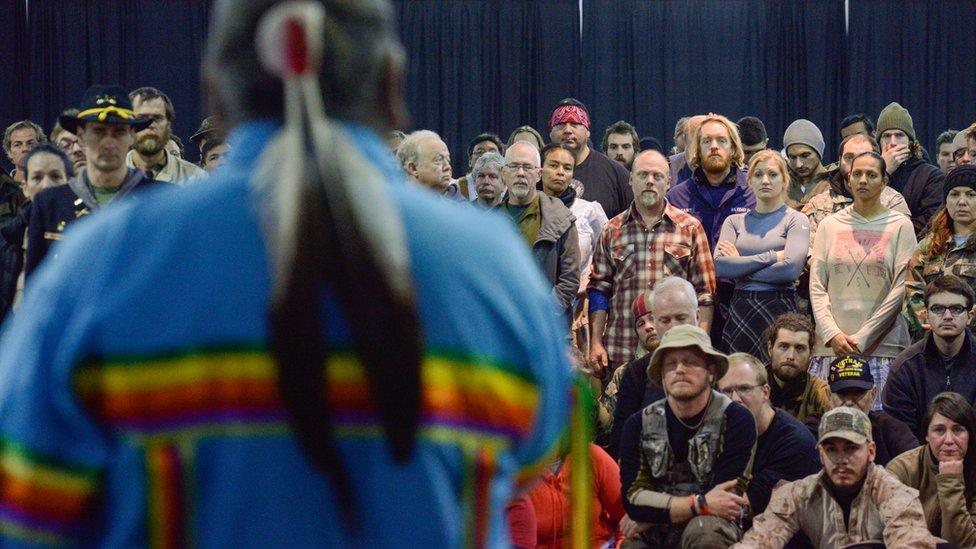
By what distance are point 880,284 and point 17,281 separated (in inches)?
141

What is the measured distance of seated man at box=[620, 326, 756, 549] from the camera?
17.4 ft

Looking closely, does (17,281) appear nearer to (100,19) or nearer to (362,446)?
(362,446)

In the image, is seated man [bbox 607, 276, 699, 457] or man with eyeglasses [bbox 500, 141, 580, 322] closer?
seated man [bbox 607, 276, 699, 457]

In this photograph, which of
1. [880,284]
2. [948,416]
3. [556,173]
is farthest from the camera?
[556,173]

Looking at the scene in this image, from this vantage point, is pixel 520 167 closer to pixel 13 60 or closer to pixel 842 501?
pixel 842 501

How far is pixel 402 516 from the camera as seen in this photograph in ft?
4.08

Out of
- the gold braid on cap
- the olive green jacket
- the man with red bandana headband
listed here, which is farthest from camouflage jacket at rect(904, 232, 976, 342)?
the gold braid on cap

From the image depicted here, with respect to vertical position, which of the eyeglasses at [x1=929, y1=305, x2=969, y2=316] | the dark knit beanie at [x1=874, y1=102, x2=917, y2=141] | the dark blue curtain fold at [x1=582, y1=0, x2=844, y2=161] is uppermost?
the dark blue curtain fold at [x1=582, y1=0, x2=844, y2=161]

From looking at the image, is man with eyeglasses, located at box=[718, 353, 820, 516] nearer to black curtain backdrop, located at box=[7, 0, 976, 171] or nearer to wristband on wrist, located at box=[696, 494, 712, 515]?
wristband on wrist, located at box=[696, 494, 712, 515]

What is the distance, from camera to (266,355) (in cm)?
120

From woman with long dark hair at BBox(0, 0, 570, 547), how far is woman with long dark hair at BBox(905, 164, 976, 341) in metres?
5.45

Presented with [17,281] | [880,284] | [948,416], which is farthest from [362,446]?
[880,284]

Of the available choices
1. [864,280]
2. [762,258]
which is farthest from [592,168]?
[864,280]

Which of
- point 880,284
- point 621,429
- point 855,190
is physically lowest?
point 621,429
